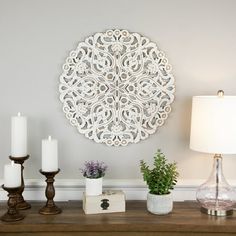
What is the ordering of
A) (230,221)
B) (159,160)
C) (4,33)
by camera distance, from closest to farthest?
(230,221)
(159,160)
(4,33)

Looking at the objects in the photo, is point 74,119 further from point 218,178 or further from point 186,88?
point 218,178

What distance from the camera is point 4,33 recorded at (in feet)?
6.35

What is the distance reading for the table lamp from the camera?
1.66 metres

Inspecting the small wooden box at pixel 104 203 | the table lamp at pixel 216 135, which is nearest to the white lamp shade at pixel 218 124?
the table lamp at pixel 216 135

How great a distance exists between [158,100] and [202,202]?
57 cm

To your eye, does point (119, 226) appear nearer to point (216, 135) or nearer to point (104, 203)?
point (104, 203)

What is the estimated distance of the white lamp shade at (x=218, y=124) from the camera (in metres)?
1.66

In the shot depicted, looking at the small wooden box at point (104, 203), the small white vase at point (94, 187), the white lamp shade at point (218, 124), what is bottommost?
the small wooden box at point (104, 203)

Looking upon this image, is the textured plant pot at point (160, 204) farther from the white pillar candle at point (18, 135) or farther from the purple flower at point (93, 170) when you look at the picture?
the white pillar candle at point (18, 135)

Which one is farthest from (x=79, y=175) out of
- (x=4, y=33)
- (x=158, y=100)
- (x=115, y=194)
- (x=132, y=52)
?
(x=4, y=33)

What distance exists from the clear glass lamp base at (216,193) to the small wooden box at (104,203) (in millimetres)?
404

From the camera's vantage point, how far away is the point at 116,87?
196 cm

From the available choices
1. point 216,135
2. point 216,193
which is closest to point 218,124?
point 216,135

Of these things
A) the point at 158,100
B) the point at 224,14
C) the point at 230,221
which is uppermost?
the point at 224,14
